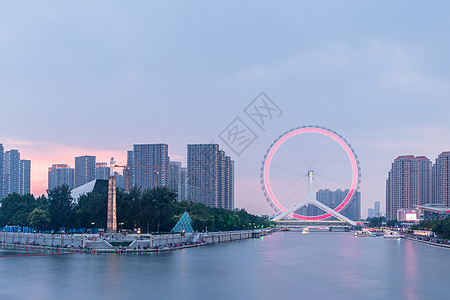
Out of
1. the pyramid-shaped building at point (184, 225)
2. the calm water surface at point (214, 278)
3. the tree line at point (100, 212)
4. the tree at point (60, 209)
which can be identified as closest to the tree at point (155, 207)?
the tree line at point (100, 212)

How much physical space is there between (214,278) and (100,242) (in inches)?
1162

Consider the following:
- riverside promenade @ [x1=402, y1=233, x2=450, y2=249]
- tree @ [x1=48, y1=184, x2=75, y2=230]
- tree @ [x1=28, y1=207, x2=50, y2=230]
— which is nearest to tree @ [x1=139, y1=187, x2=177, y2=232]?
tree @ [x1=48, y1=184, x2=75, y2=230]

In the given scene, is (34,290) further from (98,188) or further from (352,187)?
(352,187)

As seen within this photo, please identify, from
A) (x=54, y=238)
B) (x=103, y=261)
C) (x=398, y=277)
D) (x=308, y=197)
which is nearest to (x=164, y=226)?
(x=54, y=238)

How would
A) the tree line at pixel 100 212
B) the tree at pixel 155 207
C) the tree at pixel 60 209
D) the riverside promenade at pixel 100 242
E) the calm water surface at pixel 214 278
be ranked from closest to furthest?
1. the calm water surface at pixel 214 278
2. the riverside promenade at pixel 100 242
3. the tree line at pixel 100 212
4. the tree at pixel 155 207
5. the tree at pixel 60 209

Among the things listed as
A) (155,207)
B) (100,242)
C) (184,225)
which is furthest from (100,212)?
(184,225)

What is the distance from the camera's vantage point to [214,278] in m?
59.1

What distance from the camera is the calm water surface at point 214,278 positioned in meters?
48.6

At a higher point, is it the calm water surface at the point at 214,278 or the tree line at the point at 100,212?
the tree line at the point at 100,212

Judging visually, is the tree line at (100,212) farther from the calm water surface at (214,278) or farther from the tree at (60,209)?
the calm water surface at (214,278)

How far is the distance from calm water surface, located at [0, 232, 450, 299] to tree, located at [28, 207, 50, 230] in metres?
22.3

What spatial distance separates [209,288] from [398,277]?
2426 centimetres

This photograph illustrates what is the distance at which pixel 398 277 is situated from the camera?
62.8m

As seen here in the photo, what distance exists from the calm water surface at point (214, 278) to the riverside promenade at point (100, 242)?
428cm
